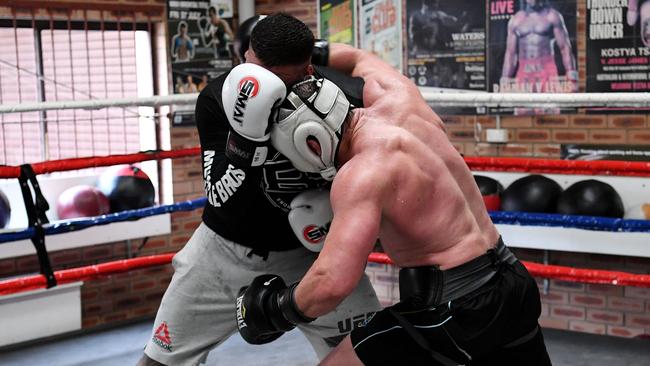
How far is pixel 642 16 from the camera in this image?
164 inches

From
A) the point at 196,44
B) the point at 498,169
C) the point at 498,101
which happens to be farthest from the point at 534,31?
the point at 196,44

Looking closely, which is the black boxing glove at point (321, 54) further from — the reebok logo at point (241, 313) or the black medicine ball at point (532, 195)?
the black medicine ball at point (532, 195)

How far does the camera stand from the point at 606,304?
4.49 metres

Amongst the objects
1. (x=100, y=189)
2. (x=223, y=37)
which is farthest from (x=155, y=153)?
(x=223, y=37)

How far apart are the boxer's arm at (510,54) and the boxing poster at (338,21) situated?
953 mm

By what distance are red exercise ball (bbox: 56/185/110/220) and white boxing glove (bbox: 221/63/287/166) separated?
7.57ft

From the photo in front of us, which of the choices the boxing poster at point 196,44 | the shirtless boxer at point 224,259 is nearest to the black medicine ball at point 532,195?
the shirtless boxer at point 224,259

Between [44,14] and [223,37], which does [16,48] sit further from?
[223,37]

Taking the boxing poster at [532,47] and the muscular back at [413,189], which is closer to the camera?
the muscular back at [413,189]

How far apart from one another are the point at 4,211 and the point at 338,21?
2152 millimetres

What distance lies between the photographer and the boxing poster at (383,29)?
4.96 metres

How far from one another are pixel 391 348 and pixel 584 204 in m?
2.23

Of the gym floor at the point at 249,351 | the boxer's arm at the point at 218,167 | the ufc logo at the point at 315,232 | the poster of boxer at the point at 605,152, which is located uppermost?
the boxer's arm at the point at 218,167

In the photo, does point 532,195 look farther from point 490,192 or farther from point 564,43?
point 564,43
